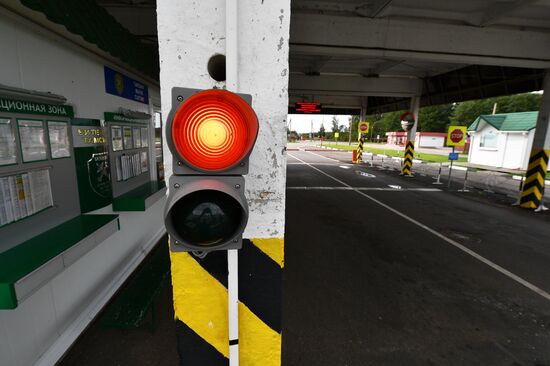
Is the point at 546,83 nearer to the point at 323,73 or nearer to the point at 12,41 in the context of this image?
the point at 323,73

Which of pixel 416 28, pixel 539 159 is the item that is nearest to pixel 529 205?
pixel 539 159

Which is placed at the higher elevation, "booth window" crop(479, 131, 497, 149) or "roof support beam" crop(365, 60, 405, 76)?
"roof support beam" crop(365, 60, 405, 76)

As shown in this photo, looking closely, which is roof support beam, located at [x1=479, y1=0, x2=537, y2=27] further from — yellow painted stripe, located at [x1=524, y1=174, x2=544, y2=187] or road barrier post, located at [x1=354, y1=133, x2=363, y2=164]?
road barrier post, located at [x1=354, y1=133, x2=363, y2=164]

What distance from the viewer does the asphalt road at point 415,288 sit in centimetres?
288

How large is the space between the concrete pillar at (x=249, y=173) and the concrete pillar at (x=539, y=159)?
1094 cm

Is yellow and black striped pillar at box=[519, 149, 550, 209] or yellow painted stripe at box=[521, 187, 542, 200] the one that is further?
yellow painted stripe at box=[521, 187, 542, 200]

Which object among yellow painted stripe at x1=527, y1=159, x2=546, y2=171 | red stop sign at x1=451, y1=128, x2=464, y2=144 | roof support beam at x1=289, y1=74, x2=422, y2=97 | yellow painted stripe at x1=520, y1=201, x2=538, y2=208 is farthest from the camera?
roof support beam at x1=289, y1=74, x2=422, y2=97

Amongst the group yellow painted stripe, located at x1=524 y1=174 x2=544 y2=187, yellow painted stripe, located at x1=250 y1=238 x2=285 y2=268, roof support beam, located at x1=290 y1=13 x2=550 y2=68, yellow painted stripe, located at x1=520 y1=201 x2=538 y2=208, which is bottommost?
yellow painted stripe, located at x1=520 y1=201 x2=538 y2=208

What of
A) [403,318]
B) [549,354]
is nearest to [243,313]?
[403,318]

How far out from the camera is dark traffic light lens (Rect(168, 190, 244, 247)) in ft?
3.02

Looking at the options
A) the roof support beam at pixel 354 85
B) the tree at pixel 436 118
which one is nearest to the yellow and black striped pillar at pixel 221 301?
the roof support beam at pixel 354 85

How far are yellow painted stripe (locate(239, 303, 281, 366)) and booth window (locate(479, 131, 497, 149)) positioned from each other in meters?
26.8

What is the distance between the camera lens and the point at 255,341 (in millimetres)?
1227

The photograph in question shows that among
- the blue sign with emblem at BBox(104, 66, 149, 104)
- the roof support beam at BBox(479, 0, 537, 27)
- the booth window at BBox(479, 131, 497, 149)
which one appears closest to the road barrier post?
the booth window at BBox(479, 131, 497, 149)
